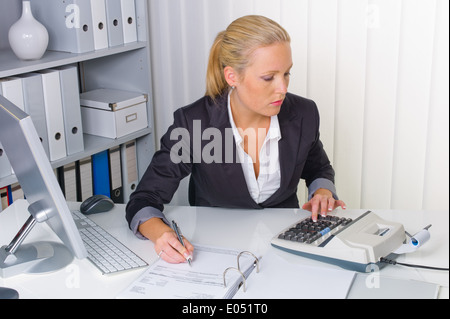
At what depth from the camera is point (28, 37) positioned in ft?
7.27

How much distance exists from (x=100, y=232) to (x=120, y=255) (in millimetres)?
169

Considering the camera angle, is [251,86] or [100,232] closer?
[100,232]

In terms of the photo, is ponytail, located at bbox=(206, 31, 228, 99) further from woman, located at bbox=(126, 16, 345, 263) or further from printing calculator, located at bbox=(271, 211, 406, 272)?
printing calculator, located at bbox=(271, 211, 406, 272)

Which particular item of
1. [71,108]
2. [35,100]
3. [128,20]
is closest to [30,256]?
[35,100]

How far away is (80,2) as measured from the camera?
232 centimetres

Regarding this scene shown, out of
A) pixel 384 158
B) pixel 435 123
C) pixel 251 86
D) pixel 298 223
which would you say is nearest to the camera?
pixel 298 223

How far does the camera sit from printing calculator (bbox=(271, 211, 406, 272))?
1.33 m

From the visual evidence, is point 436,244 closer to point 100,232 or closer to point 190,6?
point 100,232

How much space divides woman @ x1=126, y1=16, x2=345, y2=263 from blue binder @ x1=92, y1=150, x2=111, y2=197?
80cm

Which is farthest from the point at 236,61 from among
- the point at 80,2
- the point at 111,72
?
the point at 111,72

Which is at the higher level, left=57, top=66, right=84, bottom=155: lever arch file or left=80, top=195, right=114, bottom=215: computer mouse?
left=57, top=66, right=84, bottom=155: lever arch file

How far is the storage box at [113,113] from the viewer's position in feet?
8.33

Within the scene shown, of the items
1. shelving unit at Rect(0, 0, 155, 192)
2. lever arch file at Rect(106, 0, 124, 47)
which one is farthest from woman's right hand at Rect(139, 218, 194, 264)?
lever arch file at Rect(106, 0, 124, 47)

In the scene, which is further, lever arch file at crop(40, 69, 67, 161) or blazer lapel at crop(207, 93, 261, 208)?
lever arch file at crop(40, 69, 67, 161)
